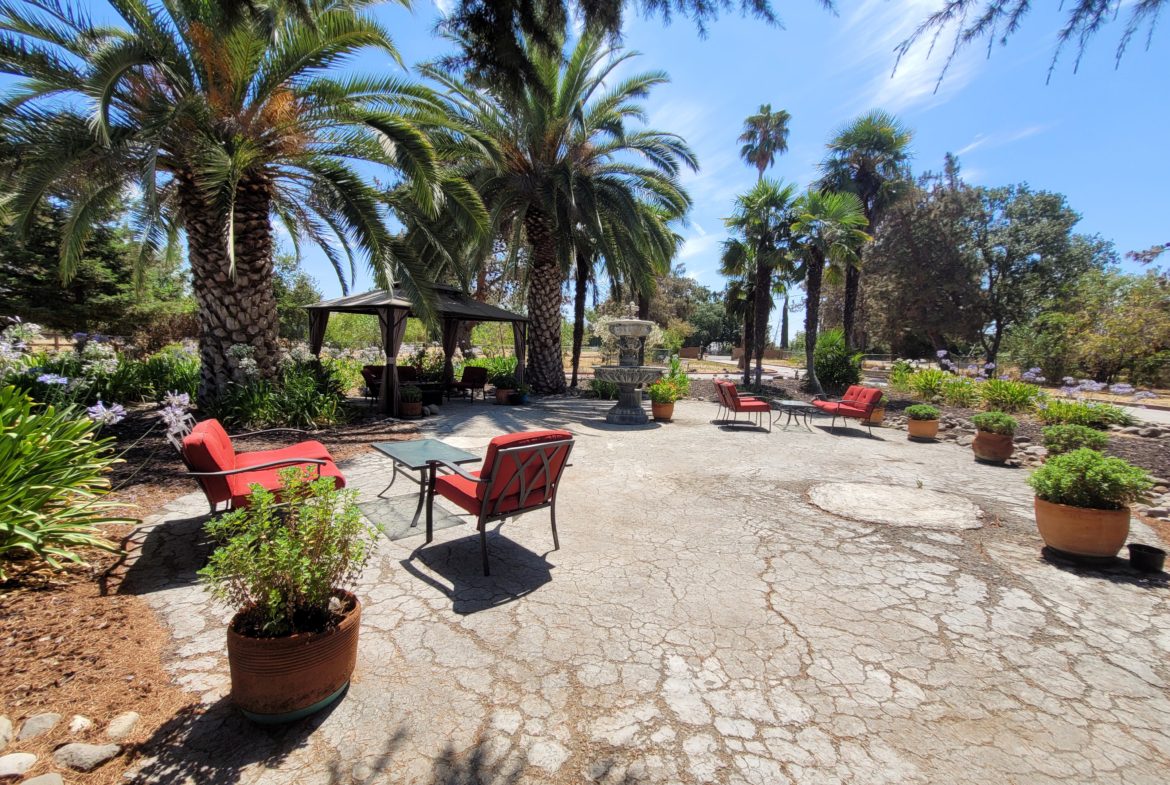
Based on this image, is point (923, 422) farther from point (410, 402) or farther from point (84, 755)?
point (84, 755)

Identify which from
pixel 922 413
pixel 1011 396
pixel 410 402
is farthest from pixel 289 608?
pixel 1011 396

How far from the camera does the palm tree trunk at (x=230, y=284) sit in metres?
7.75

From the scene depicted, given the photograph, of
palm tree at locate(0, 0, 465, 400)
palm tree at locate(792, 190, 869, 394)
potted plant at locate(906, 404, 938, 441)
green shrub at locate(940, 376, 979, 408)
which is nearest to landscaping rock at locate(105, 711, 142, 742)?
palm tree at locate(0, 0, 465, 400)

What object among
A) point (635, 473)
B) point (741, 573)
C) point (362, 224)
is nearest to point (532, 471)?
point (741, 573)

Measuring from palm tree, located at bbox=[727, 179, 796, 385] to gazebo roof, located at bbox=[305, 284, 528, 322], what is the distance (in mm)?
8845

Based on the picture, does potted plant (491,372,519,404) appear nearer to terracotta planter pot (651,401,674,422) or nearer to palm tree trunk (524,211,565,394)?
palm tree trunk (524,211,565,394)

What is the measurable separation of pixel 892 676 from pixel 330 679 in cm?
279

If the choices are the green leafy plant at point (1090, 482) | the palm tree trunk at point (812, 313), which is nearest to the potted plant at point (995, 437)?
the green leafy plant at point (1090, 482)

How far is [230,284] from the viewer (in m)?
7.95

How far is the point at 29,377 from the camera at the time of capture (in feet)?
22.9

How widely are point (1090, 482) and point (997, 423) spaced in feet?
14.1

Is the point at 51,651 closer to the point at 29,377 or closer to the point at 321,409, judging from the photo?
the point at 321,409

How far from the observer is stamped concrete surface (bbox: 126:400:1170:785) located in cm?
198

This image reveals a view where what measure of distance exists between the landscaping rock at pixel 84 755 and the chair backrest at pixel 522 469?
2.06 meters
